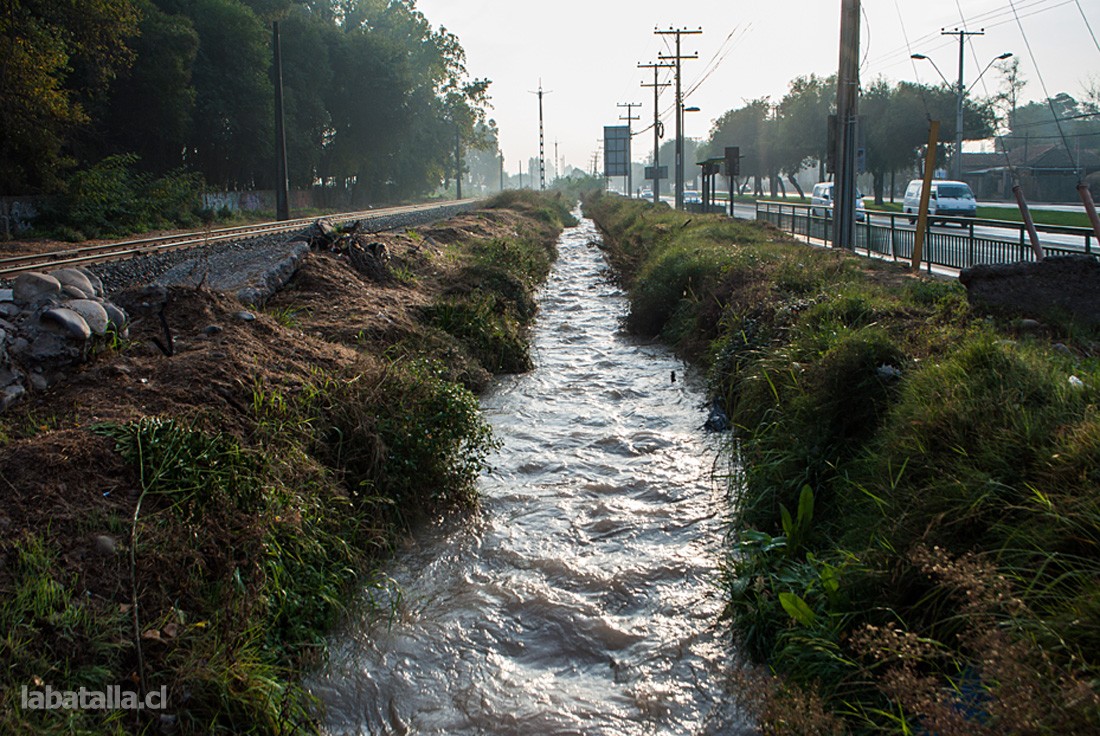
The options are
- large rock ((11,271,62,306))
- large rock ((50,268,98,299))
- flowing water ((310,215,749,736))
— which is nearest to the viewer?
flowing water ((310,215,749,736))

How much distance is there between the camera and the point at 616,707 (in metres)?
Answer: 4.35

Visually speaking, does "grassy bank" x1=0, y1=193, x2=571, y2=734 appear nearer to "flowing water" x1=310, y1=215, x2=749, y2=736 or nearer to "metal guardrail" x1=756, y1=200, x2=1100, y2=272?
"flowing water" x1=310, y1=215, x2=749, y2=736

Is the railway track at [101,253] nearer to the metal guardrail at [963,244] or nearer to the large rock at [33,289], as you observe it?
the large rock at [33,289]

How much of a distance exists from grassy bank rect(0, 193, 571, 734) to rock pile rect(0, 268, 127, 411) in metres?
0.16

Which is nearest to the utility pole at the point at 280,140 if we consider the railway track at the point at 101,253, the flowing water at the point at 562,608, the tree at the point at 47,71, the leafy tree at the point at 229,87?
the leafy tree at the point at 229,87

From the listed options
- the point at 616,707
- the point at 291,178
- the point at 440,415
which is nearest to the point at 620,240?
the point at 440,415

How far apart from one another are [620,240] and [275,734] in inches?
1077

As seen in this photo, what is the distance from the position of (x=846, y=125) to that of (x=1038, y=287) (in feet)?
28.7

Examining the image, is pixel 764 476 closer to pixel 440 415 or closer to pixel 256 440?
pixel 440 415

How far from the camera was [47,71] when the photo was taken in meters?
23.9

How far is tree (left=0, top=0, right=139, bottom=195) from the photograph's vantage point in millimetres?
23266

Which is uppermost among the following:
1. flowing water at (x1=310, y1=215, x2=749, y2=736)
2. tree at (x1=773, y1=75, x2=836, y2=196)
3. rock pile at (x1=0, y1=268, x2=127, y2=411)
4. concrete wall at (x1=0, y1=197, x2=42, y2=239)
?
tree at (x1=773, y1=75, x2=836, y2=196)

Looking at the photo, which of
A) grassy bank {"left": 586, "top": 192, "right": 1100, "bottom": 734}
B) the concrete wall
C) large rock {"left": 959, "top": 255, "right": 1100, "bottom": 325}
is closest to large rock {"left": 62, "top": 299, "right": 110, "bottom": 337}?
grassy bank {"left": 586, "top": 192, "right": 1100, "bottom": 734}

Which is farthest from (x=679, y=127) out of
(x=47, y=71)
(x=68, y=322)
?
(x=68, y=322)
